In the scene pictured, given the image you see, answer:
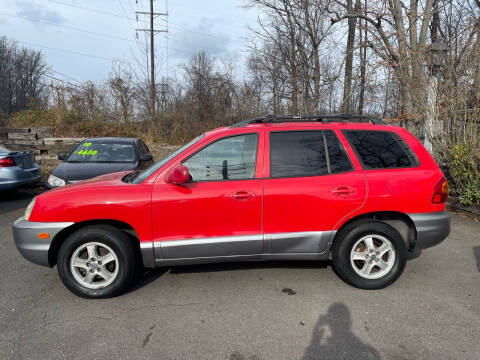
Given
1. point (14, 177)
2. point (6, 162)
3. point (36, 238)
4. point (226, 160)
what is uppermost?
point (226, 160)

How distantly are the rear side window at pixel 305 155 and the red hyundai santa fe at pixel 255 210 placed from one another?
0.01 meters

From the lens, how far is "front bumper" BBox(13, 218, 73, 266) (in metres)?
3.06

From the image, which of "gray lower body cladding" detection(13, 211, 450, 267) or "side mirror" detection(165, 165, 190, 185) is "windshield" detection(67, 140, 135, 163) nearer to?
"gray lower body cladding" detection(13, 211, 450, 267)

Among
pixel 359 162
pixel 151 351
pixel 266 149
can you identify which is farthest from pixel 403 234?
pixel 151 351

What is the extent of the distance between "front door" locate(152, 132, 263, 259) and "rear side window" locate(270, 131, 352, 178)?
0.78 feet

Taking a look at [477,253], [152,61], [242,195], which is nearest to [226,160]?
[242,195]

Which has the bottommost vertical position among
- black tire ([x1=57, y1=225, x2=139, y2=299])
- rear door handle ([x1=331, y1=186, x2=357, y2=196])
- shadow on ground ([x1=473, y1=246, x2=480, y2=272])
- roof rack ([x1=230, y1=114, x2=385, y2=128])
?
shadow on ground ([x1=473, y1=246, x2=480, y2=272])

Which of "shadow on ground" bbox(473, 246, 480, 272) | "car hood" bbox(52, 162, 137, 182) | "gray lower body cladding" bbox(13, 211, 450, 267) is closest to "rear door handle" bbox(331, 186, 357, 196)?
"gray lower body cladding" bbox(13, 211, 450, 267)

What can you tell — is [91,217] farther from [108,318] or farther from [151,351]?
[151,351]

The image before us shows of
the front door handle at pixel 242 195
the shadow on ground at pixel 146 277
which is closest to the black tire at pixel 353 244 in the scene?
the front door handle at pixel 242 195

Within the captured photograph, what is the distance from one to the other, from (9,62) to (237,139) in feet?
137

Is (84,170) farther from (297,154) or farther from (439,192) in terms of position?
(439,192)

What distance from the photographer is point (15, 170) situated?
7.13m

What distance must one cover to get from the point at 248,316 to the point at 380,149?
229 cm
